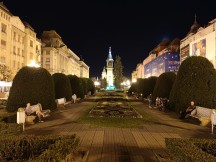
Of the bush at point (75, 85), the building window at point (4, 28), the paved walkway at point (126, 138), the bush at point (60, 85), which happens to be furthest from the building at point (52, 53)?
the paved walkway at point (126, 138)

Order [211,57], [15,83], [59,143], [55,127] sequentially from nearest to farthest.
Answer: [59,143]
[55,127]
[15,83]
[211,57]

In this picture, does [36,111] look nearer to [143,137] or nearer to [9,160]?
[143,137]

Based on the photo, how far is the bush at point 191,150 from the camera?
20.1 feet

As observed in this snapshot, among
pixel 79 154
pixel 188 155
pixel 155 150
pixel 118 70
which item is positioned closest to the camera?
pixel 188 155

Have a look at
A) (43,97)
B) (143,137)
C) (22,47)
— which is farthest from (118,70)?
(143,137)

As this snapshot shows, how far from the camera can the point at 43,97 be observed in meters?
21.1

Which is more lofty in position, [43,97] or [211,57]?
[211,57]

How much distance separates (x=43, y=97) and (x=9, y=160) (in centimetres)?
1340

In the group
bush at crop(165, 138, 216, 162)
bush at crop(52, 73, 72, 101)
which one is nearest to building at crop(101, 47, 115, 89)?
bush at crop(52, 73, 72, 101)

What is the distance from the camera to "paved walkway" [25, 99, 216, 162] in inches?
342

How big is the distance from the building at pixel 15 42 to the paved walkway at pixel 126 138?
33.8 m

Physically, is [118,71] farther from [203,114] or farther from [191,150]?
[191,150]

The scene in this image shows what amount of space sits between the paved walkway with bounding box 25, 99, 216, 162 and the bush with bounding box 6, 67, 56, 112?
499cm

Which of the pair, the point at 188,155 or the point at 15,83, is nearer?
the point at 188,155
